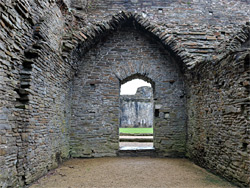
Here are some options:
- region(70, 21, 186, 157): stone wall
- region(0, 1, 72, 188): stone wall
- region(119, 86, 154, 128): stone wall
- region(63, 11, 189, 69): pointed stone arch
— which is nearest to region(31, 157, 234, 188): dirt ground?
region(0, 1, 72, 188): stone wall

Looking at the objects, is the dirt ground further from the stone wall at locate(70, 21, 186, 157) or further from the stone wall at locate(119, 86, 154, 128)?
the stone wall at locate(119, 86, 154, 128)

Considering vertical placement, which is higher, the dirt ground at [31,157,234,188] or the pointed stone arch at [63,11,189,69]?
the pointed stone arch at [63,11,189,69]

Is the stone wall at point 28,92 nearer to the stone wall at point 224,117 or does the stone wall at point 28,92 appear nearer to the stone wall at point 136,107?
the stone wall at point 224,117

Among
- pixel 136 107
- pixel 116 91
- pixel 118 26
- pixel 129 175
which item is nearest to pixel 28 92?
pixel 129 175

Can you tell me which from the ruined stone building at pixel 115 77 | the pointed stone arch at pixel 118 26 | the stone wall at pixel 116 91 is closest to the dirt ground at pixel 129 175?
the ruined stone building at pixel 115 77

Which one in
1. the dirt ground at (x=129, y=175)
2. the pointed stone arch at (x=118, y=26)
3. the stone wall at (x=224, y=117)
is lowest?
the dirt ground at (x=129, y=175)

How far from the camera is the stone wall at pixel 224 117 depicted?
3.95 m

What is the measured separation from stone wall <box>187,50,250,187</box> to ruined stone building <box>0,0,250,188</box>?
2 cm

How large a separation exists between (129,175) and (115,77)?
3.63 meters

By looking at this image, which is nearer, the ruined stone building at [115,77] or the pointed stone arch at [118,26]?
the ruined stone building at [115,77]

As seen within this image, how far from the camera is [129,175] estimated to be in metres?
5.00

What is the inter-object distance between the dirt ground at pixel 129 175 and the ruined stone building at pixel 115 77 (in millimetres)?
311

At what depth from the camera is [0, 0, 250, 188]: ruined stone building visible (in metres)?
3.97

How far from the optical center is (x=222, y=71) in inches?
187
